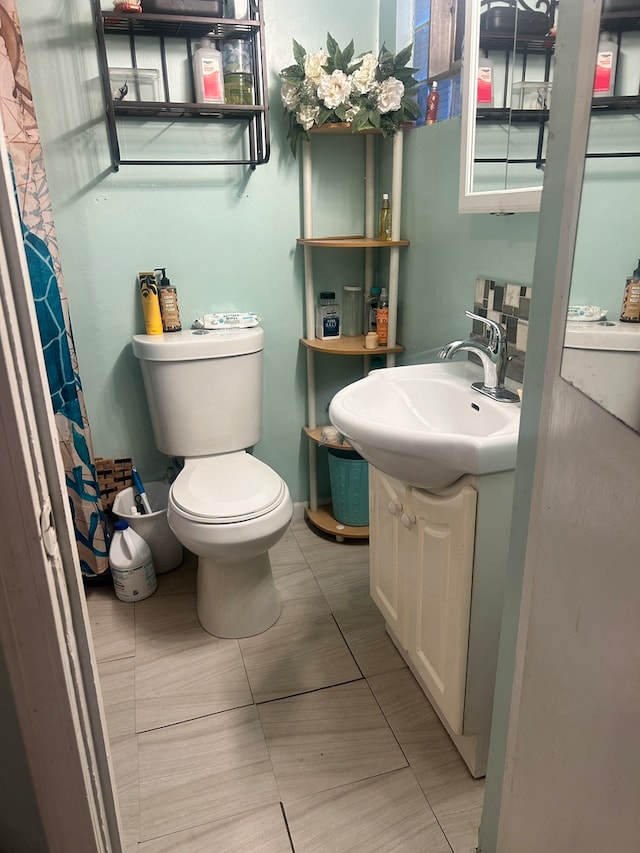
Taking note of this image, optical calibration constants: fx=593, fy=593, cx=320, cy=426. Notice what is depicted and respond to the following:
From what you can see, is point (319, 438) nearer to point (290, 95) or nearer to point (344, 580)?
point (344, 580)

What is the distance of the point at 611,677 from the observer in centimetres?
61

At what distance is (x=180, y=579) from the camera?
7.16ft

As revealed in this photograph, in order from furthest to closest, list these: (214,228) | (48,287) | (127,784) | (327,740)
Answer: (214,228), (48,287), (327,740), (127,784)

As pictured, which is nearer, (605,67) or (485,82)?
(605,67)

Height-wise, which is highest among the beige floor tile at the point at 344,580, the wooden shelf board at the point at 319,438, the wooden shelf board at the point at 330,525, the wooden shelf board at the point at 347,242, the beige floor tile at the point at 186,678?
the wooden shelf board at the point at 347,242

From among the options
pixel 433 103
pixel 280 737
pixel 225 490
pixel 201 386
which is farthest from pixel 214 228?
pixel 280 737

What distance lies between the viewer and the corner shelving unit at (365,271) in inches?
79.7

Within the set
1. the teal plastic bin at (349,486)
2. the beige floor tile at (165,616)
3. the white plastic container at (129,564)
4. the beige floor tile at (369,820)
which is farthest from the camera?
the teal plastic bin at (349,486)

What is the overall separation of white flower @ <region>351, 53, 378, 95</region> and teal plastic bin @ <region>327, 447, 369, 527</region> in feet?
3.96

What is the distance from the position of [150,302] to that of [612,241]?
1674 millimetres

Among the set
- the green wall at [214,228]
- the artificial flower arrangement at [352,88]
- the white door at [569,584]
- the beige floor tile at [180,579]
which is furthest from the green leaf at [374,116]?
the beige floor tile at [180,579]

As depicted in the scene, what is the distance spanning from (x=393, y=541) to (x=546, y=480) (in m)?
0.85

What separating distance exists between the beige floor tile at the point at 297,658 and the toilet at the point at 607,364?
1289mm

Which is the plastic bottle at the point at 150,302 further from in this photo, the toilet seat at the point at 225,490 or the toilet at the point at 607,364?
the toilet at the point at 607,364
